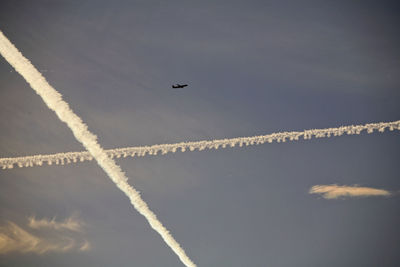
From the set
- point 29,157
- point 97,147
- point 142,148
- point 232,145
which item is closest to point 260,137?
point 232,145

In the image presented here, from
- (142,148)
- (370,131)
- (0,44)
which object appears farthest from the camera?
(142,148)

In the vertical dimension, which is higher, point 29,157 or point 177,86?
point 177,86

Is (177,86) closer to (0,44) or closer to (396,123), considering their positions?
(0,44)

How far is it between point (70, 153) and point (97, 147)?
273 inches

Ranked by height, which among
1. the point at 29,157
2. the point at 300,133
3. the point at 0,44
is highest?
the point at 0,44

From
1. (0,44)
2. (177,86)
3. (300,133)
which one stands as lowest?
(300,133)

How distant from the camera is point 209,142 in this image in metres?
80.2

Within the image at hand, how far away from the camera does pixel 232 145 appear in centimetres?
7912

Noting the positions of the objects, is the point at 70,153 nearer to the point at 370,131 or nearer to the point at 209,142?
the point at 209,142

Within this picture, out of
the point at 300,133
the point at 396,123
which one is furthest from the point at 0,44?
the point at 396,123

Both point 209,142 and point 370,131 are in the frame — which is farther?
point 209,142

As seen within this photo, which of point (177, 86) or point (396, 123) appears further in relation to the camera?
point (177, 86)

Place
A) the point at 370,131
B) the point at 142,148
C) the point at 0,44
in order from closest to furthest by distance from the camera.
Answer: the point at 0,44 → the point at 370,131 → the point at 142,148

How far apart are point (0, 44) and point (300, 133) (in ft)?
167
